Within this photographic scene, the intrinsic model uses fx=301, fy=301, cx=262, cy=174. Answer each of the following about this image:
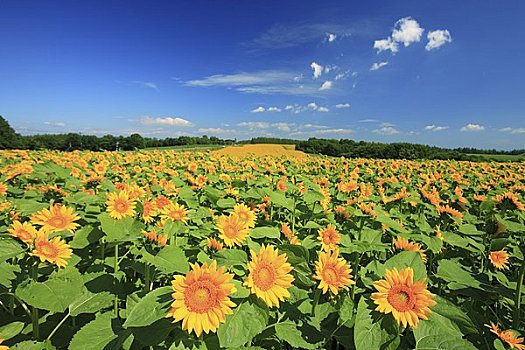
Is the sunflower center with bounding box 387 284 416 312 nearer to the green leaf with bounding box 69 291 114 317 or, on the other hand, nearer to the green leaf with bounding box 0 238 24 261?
the green leaf with bounding box 69 291 114 317

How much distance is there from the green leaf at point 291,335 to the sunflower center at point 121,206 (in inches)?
54.7

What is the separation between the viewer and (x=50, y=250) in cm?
173

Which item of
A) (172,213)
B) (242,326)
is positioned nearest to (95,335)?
(242,326)

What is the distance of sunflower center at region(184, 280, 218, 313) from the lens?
52.4 inches

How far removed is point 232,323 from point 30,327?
145cm

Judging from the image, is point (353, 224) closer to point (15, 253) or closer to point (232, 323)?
point (232, 323)

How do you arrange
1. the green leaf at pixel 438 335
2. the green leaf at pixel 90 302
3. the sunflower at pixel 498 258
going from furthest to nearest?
the sunflower at pixel 498 258 → the green leaf at pixel 90 302 → the green leaf at pixel 438 335

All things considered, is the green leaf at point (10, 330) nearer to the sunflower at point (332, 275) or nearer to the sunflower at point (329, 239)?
the sunflower at point (332, 275)

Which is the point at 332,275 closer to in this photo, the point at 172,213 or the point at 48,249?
the point at 172,213

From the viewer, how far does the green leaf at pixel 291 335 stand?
5.43ft

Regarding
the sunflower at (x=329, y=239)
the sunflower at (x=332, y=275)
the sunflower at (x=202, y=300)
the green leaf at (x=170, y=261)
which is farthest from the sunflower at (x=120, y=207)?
the sunflower at (x=329, y=239)

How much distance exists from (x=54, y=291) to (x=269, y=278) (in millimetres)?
1179

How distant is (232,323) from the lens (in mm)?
1405

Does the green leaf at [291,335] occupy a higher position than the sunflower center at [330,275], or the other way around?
the sunflower center at [330,275]
